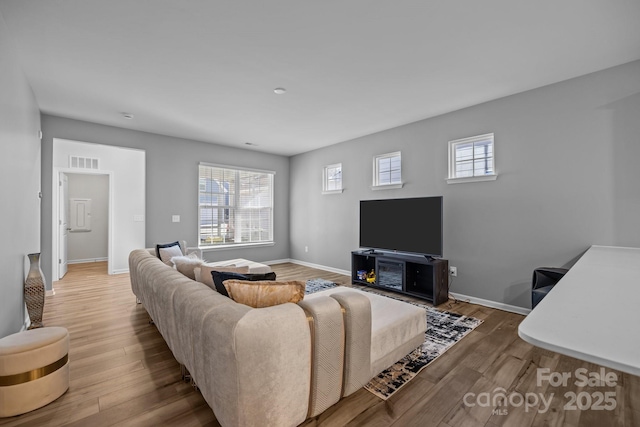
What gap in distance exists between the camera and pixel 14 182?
98.7 inches

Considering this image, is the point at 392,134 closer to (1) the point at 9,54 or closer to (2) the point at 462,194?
(2) the point at 462,194

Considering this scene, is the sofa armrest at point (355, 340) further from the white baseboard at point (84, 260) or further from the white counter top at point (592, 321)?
the white baseboard at point (84, 260)

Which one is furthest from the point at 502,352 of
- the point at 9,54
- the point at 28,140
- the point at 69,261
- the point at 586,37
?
the point at 69,261

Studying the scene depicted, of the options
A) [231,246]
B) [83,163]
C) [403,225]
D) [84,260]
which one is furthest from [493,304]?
[84,260]

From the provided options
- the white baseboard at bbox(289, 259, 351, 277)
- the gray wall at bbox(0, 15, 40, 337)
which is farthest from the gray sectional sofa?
the white baseboard at bbox(289, 259, 351, 277)

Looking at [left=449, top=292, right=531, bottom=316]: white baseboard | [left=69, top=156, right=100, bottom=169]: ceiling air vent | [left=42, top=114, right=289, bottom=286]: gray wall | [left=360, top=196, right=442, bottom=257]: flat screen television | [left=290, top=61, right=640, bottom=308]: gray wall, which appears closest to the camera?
[left=290, top=61, right=640, bottom=308]: gray wall

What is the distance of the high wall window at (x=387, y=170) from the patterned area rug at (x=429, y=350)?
2.18m

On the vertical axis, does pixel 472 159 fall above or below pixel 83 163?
below

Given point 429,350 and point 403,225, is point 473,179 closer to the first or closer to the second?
point 403,225

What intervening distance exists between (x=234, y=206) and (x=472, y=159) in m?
4.78

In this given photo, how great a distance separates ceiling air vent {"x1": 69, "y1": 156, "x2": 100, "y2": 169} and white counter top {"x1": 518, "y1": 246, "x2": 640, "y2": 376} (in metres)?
7.00

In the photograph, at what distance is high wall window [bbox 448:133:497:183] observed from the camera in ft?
12.2

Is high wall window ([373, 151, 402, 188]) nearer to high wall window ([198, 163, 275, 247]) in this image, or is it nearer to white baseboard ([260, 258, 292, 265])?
high wall window ([198, 163, 275, 247])

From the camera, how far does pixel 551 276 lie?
2.94 meters
